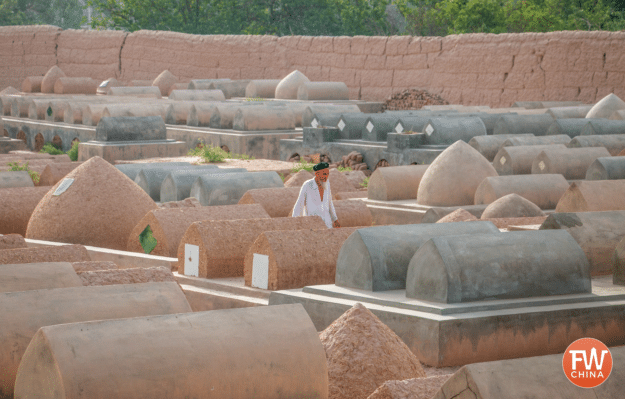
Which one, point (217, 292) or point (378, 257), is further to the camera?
point (217, 292)

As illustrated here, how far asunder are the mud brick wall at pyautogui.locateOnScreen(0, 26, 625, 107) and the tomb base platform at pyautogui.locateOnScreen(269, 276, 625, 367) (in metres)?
20.4

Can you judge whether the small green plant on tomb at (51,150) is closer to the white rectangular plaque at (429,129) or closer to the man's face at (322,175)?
the white rectangular plaque at (429,129)

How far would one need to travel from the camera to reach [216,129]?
21.8 meters

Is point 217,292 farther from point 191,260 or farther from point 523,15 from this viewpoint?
point 523,15

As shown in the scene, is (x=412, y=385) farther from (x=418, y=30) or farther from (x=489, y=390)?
(x=418, y=30)

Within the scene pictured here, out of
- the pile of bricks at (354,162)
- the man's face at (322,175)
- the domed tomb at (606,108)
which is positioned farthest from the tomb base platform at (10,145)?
the man's face at (322,175)

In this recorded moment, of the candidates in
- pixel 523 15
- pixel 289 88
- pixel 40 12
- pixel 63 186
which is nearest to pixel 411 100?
pixel 289 88

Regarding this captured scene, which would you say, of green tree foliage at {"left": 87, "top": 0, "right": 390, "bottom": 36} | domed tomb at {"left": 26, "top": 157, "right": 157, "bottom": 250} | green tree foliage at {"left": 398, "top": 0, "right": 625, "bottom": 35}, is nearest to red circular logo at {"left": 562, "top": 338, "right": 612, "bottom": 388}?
domed tomb at {"left": 26, "top": 157, "right": 157, "bottom": 250}

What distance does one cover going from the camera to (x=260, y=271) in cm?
752

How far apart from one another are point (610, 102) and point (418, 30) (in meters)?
29.2

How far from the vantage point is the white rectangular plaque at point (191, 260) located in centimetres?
808

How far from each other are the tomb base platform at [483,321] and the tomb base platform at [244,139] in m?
14.1

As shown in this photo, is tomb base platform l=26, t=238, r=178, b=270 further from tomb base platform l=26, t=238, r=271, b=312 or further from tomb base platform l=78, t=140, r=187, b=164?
tomb base platform l=78, t=140, r=187, b=164

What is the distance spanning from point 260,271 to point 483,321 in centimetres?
234
